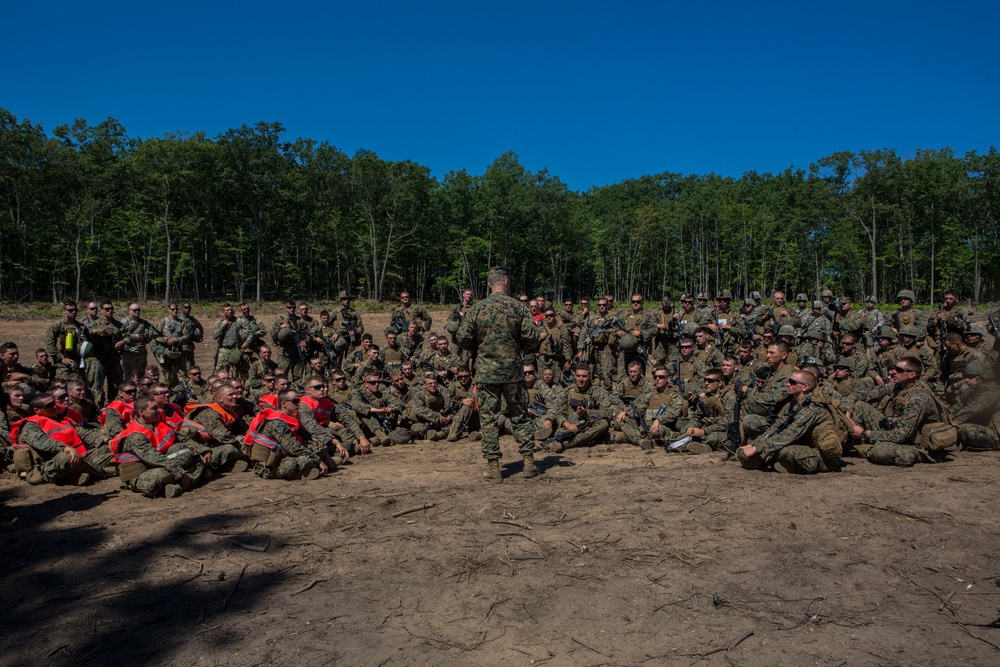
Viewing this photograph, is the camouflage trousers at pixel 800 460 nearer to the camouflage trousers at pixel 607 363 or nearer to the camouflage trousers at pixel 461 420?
the camouflage trousers at pixel 461 420

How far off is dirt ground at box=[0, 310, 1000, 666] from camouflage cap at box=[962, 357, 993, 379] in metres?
1.40

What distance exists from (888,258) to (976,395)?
169 feet

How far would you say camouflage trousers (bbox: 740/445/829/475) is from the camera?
677 centimetres

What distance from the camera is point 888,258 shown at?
2051 inches

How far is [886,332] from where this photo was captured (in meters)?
11.7

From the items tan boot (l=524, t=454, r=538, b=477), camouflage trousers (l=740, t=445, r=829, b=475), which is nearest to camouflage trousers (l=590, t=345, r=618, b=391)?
tan boot (l=524, t=454, r=538, b=477)

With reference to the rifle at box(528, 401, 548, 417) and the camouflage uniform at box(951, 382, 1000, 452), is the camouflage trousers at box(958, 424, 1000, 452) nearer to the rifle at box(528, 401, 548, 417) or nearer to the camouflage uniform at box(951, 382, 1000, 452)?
the camouflage uniform at box(951, 382, 1000, 452)

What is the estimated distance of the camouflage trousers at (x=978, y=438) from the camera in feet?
24.9

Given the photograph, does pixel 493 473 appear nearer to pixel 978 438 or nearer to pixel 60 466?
pixel 60 466

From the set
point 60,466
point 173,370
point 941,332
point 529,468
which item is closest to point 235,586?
point 529,468

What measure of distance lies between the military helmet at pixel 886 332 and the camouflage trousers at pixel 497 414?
782 cm

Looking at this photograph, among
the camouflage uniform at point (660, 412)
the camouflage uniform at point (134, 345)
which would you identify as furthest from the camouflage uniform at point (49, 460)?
the camouflage uniform at point (660, 412)

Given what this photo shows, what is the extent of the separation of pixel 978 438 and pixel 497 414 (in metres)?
5.77

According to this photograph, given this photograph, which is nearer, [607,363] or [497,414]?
[497,414]
